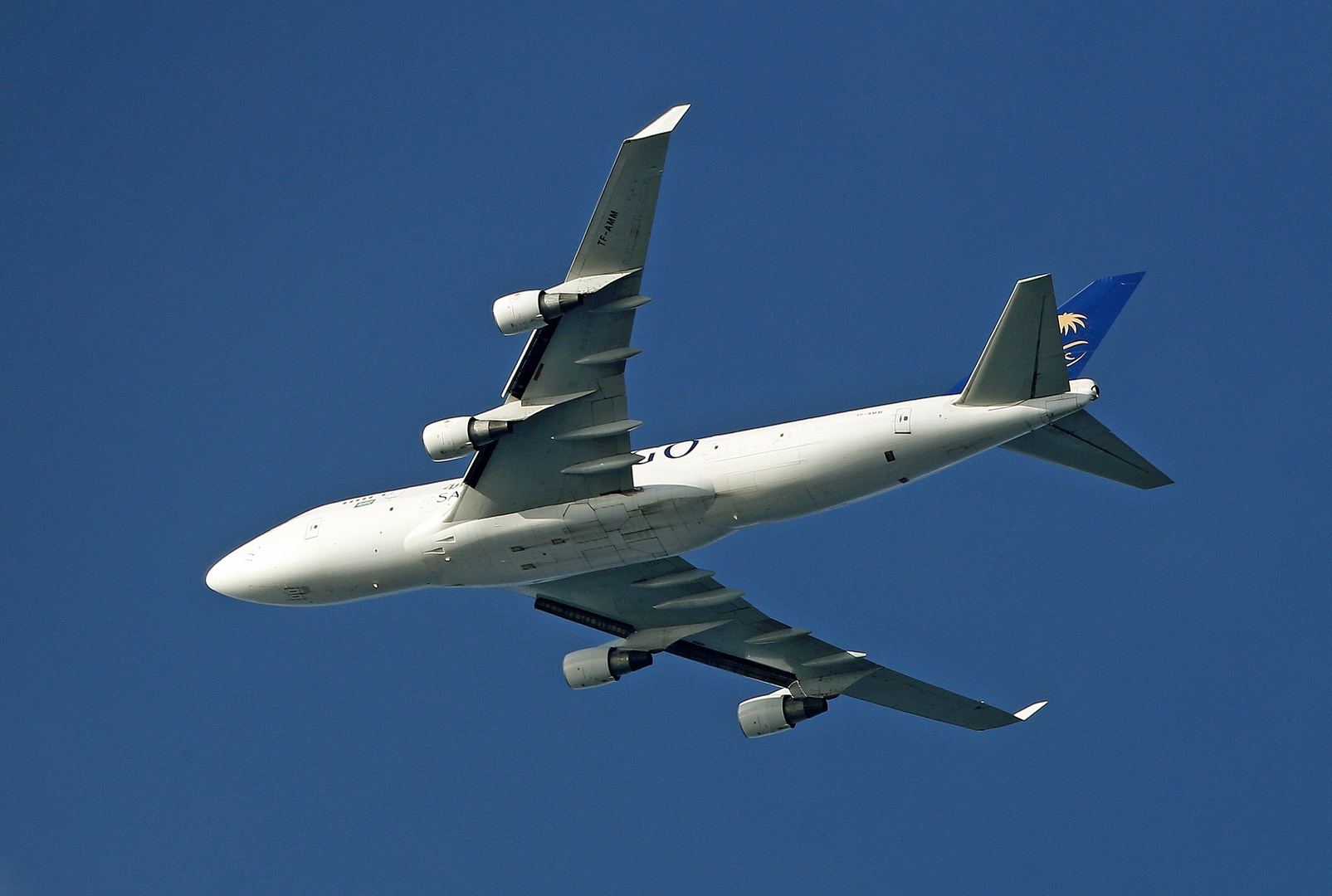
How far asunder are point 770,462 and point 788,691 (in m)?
10.4

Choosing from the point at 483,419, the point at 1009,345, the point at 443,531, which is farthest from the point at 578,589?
the point at 1009,345

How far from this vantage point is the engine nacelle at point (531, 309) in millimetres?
28875

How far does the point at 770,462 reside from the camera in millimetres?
31250

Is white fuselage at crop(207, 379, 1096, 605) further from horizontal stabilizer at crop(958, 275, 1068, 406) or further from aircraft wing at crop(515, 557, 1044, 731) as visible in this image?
aircraft wing at crop(515, 557, 1044, 731)

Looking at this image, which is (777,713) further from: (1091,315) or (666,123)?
(666,123)

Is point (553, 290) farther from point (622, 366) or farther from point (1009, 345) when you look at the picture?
point (1009, 345)

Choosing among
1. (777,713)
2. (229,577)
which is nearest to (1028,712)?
(777,713)

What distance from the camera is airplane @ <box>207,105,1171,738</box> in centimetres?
2892

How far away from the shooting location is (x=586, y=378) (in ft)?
102

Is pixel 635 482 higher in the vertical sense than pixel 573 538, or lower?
higher

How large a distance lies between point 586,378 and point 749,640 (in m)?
11.8

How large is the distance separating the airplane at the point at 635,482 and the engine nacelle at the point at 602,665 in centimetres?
6

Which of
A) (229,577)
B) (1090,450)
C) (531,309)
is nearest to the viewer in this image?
(531,309)

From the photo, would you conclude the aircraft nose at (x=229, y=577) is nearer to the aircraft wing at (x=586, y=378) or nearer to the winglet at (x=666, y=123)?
the aircraft wing at (x=586, y=378)
